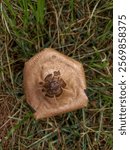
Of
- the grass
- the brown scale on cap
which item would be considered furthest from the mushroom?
the grass

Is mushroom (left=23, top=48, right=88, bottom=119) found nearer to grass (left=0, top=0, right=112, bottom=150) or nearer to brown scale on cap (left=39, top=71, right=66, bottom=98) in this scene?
brown scale on cap (left=39, top=71, right=66, bottom=98)

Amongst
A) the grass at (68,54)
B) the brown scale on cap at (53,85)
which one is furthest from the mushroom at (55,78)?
the grass at (68,54)

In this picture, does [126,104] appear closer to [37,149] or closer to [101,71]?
[101,71]

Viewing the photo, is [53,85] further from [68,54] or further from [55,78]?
[68,54]

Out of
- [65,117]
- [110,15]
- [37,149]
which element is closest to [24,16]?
[110,15]

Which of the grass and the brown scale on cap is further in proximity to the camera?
the grass

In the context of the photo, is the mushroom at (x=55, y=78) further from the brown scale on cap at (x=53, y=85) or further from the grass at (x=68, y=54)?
the grass at (x=68, y=54)
